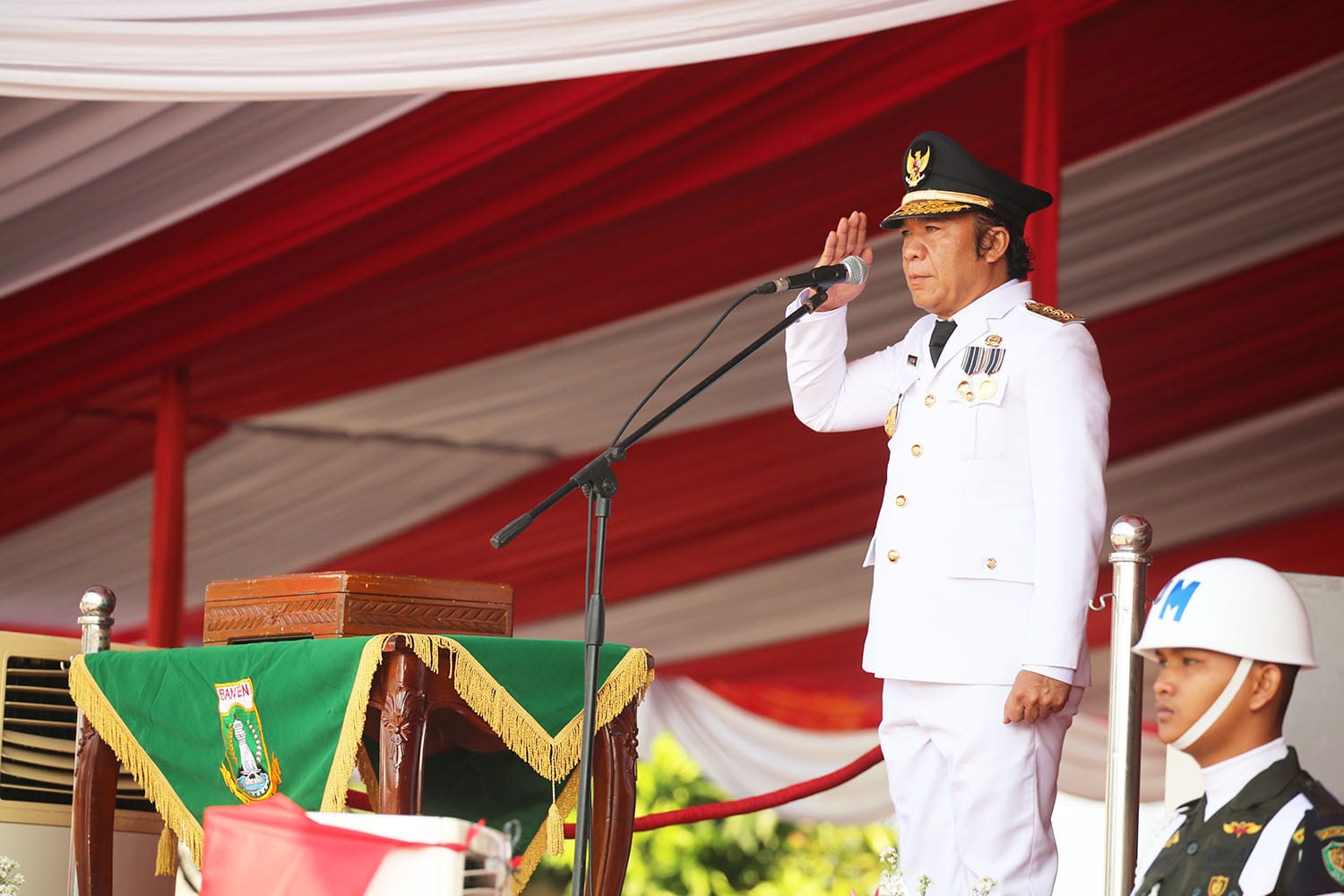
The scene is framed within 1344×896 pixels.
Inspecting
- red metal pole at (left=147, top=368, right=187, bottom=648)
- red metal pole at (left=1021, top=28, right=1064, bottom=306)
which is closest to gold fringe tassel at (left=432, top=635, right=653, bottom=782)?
red metal pole at (left=1021, top=28, right=1064, bottom=306)

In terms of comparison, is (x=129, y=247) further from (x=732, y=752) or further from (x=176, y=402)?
(x=732, y=752)

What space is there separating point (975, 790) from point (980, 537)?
1.33ft

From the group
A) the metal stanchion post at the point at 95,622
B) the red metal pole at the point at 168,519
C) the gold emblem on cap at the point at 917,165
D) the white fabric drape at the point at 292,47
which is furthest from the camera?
the red metal pole at the point at 168,519

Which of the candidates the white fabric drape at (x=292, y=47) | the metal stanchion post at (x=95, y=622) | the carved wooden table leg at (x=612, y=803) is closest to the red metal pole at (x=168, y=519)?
the white fabric drape at (x=292, y=47)

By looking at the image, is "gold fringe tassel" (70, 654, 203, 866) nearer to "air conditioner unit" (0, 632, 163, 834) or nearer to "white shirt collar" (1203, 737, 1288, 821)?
"air conditioner unit" (0, 632, 163, 834)

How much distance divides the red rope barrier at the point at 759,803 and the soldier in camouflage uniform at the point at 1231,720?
126 cm

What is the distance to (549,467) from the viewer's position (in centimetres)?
702

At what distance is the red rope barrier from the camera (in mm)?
3404

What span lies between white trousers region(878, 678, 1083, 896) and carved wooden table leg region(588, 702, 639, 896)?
1.65 feet

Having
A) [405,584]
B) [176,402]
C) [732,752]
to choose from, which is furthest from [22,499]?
[405,584]

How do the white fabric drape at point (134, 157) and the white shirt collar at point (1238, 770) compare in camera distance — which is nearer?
the white shirt collar at point (1238, 770)

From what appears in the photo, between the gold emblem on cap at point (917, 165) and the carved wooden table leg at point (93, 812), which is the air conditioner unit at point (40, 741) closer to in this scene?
the carved wooden table leg at point (93, 812)

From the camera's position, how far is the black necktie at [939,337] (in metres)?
2.89

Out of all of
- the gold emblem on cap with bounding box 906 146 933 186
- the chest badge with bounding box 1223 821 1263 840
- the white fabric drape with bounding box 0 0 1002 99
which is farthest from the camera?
the white fabric drape with bounding box 0 0 1002 99
